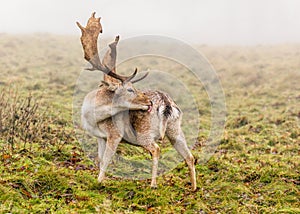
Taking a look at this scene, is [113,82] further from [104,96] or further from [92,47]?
[92,47]

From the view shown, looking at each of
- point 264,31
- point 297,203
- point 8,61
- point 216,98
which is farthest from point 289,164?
point 264,31

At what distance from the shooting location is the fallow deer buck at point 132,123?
22.2 feet

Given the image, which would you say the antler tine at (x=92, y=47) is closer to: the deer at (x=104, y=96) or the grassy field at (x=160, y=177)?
the deer at (x=104, y=96)

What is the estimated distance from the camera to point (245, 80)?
1933 cm

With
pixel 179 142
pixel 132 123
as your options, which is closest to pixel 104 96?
pixel 132 123

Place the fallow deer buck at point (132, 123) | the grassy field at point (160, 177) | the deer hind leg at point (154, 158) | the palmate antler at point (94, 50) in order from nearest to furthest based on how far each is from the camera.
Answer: the grassy field at point (160, 177) < the deer hind leg at point (154, 158) < the fallow deer buck at point (132, 123) < the palmate antler at point (94, 50)

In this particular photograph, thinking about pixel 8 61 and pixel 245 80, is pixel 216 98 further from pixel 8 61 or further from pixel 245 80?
pixel 8 61

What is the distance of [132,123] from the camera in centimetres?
692

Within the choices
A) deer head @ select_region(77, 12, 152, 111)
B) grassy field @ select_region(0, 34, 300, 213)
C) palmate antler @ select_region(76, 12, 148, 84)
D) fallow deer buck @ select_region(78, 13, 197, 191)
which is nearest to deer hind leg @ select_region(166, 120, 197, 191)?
fallow deer buck @ select_region(78, 13, 197, 191)

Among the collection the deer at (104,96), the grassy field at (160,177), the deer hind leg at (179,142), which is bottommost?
the grassy field at (160,177)

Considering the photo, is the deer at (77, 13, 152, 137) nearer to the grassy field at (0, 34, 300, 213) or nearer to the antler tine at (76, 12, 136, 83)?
the antler tine at (76, 12, 136, 83)

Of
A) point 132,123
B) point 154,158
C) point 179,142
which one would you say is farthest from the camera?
point 179,142

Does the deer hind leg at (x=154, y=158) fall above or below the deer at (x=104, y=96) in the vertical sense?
below

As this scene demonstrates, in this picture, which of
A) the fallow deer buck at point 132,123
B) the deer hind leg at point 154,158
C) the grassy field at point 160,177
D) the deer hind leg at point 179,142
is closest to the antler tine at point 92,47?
the fallow deer buck at point 132,123
